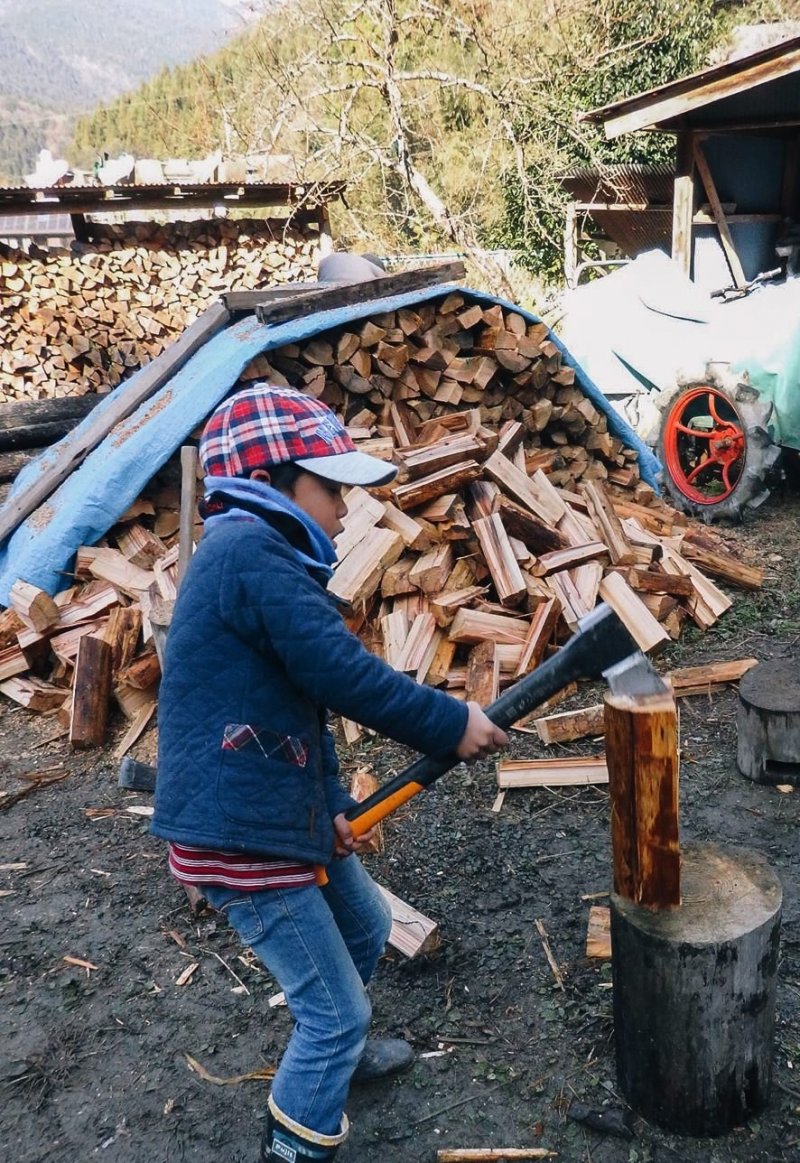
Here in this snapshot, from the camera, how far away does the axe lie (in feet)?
7.11

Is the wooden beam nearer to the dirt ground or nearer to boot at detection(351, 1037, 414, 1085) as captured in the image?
the dirt ground

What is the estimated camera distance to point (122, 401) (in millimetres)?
6840

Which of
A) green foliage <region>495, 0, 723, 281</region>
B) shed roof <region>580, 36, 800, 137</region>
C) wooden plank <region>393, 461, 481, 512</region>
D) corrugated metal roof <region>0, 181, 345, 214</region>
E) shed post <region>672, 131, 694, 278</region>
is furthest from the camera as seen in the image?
green foliage <region>495, 0, 723, 281</region>

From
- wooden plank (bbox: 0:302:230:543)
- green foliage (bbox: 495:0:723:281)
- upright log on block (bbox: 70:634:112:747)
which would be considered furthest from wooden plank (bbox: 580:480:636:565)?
green foliage (bbox: 495:0:723:281)

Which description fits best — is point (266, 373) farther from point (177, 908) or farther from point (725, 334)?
point (725, 334)

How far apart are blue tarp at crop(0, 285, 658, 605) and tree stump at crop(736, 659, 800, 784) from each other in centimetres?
339

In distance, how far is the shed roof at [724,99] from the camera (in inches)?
357

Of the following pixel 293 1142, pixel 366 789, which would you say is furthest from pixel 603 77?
pixel 293 1142

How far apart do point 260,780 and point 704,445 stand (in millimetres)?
7256

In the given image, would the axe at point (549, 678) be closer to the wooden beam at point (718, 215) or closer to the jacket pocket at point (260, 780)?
the jacket pocket at point (260, 780)

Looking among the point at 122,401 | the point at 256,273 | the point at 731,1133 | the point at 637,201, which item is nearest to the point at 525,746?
the point at 731,1133

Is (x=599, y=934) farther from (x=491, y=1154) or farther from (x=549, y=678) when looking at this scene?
(x=549, y=678)

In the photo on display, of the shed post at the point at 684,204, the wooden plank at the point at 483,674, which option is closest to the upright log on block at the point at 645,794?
the wooden plank at the point at 483,674

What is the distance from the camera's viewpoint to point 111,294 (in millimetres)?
12070
